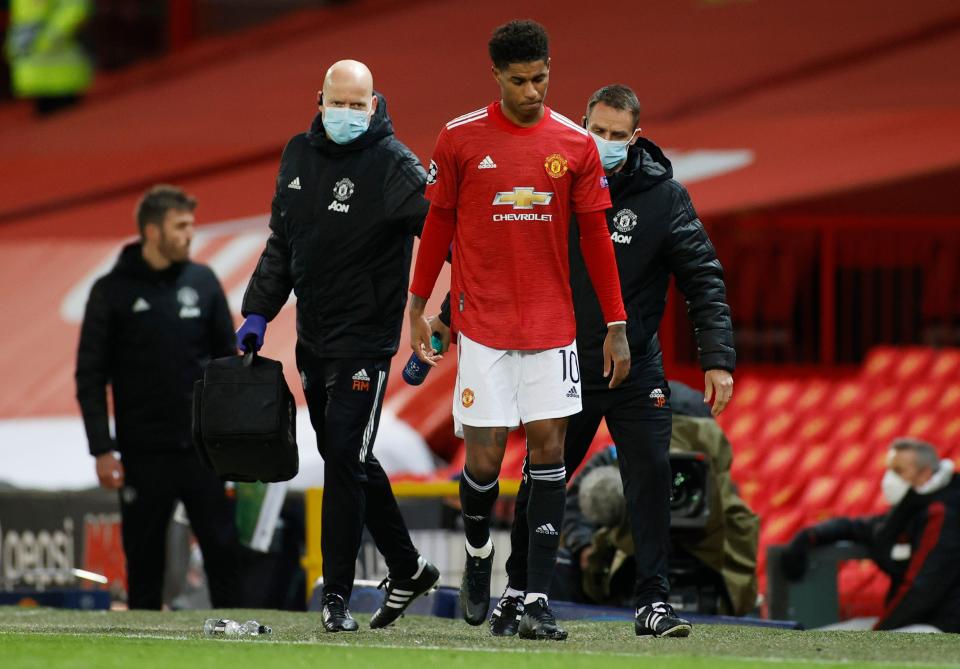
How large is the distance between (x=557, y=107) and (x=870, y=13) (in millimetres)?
3768

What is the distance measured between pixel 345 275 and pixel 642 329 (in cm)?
93

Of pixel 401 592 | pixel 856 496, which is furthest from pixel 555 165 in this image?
pixel 856 496

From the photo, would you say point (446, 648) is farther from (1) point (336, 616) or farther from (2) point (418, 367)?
(2) point (418, 367)

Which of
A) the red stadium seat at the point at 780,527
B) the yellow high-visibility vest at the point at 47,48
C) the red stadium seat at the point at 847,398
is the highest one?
the yellow high-visibility vest at the point at 47,48

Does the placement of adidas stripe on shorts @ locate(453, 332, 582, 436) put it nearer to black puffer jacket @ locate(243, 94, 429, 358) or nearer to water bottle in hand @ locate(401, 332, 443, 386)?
water bottle in hand @ locate(401, 332, 443, 386)

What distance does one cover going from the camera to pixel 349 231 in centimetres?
582

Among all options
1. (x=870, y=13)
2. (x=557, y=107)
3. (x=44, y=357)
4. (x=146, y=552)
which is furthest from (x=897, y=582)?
(x=870, y=13)

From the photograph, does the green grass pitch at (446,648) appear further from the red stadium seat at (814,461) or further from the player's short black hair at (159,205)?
the red stadium seat at (814,461)

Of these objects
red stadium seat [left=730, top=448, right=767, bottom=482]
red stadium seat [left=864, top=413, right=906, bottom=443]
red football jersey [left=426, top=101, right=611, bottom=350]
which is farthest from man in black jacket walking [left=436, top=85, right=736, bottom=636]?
red stadium seat [left=864, top=413, right=906, bottom=443]

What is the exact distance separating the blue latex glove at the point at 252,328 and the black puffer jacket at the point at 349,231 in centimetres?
3

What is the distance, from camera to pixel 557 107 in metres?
13.6

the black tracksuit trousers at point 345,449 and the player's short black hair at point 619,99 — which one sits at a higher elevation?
the player's short black hair at point 619,99

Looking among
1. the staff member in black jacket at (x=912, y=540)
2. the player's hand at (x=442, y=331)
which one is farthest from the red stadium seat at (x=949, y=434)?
the player's hand at (x=442, y=331)

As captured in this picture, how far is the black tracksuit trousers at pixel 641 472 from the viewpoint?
5.79 m
